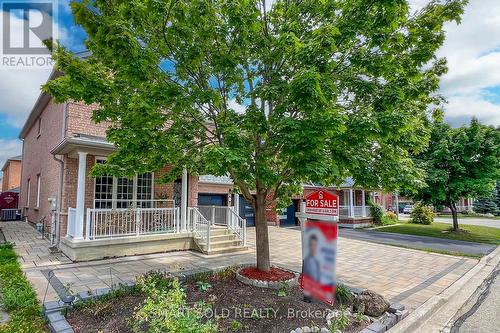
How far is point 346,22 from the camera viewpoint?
4.56m

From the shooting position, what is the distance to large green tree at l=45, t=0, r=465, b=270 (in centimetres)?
435

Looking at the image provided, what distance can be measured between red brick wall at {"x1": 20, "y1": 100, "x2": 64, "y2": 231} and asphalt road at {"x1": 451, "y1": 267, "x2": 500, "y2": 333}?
12.5 meters

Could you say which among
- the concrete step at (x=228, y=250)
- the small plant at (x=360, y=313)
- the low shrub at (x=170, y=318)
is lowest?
the concrete step at (x=228, y=250)

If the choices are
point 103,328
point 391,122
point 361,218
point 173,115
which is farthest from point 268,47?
point 361,218

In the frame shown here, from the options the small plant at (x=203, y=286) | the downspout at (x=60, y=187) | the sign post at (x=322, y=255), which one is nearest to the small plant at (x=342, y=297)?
the sign post at (x=322, y=255)

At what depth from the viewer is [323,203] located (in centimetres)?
404

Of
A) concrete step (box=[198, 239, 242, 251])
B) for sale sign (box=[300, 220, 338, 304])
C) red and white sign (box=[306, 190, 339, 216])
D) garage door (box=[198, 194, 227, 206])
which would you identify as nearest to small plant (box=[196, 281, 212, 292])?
for sale sign (box=[300, 220, 338, 304])

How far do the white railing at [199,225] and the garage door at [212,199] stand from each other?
17.5 ft

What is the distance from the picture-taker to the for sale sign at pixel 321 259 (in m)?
3.26

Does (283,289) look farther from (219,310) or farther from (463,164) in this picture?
(463,164)

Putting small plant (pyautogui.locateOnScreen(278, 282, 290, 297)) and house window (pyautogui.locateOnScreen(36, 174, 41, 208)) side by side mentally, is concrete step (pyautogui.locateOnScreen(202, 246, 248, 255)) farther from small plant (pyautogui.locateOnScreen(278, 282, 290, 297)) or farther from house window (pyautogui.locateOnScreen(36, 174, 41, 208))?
house window (pyautogui.locateOnScreen(36, 174, 41, 208))

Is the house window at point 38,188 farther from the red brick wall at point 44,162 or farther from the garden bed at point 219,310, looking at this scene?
the garden bed at point 219,310

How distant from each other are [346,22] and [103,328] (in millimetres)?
5759

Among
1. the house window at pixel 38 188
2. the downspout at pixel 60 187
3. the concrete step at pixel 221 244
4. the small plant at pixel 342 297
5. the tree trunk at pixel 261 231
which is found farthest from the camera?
the house window at pixel 38 188
